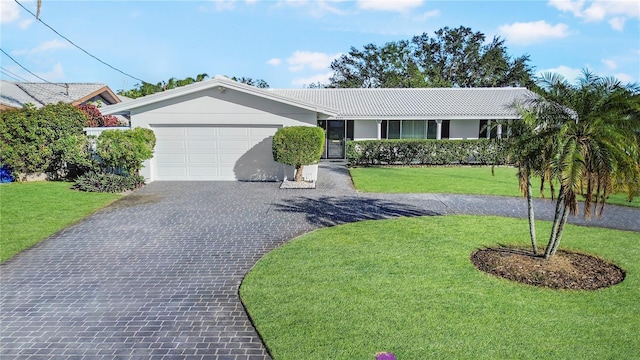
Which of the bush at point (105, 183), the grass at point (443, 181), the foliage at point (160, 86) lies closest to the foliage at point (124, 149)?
the bush at point (105, 183)

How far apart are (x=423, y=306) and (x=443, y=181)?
11419 millimetres

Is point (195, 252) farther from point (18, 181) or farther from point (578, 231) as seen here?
point (18, 181)

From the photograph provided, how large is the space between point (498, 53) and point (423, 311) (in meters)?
46.2

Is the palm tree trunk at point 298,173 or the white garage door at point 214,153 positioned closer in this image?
the palm tree trunk at point 298,173

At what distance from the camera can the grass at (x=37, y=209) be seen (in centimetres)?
876

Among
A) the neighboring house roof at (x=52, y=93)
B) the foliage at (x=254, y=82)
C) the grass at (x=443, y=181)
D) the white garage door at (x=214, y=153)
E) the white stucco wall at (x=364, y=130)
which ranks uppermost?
the foliage at (x=254, y=82)

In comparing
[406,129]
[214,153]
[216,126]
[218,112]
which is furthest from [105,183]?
[406,129]

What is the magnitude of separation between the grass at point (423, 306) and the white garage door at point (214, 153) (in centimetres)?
843

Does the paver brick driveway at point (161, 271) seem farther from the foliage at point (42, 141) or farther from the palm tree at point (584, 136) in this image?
the foliage at point (42, 141)

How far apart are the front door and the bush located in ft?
39.4

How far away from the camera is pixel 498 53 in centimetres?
4472

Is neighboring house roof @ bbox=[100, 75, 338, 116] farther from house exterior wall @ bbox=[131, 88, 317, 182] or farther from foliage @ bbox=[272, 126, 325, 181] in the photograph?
foliage @ bbox=[272, 126, 325, 181]

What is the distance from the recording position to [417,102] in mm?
25031

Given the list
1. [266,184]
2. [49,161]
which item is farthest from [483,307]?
[49,161]
